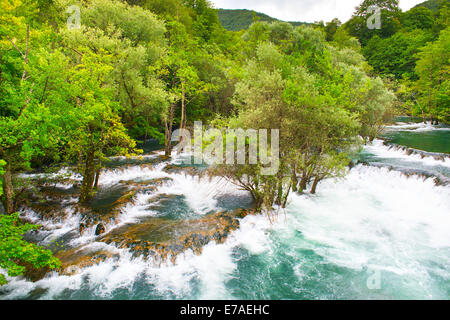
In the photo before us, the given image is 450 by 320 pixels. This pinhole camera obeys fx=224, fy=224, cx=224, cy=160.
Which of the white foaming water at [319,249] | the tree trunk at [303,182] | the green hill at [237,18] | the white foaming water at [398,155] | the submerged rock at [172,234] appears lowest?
the white foaming water at [319,249]

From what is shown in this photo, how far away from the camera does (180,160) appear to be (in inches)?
860

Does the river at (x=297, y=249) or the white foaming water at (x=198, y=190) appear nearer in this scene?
the river at (x=297, y=249)

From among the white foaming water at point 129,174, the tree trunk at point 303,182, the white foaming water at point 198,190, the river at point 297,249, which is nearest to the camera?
the river at point 297,249

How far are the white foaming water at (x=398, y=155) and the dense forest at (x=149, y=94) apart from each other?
64.3 inches

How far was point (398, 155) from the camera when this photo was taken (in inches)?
824

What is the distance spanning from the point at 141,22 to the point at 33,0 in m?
14.2

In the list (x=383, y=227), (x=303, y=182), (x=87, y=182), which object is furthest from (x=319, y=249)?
(x=87, y=182)

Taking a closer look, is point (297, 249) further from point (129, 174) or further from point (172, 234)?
point (129, 174)

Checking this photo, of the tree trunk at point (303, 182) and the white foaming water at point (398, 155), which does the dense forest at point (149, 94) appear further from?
the white foaming water at point (398, 155)

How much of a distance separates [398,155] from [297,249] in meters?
17.5

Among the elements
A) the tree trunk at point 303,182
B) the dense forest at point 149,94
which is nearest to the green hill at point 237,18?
the dense forest at point 149,94

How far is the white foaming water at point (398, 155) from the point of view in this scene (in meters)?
17.6

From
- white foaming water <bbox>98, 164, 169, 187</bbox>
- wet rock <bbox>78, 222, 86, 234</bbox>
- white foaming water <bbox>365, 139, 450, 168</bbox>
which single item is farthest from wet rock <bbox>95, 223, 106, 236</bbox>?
white foaming water <bbox>365, 139, 450, 168</bbox>
